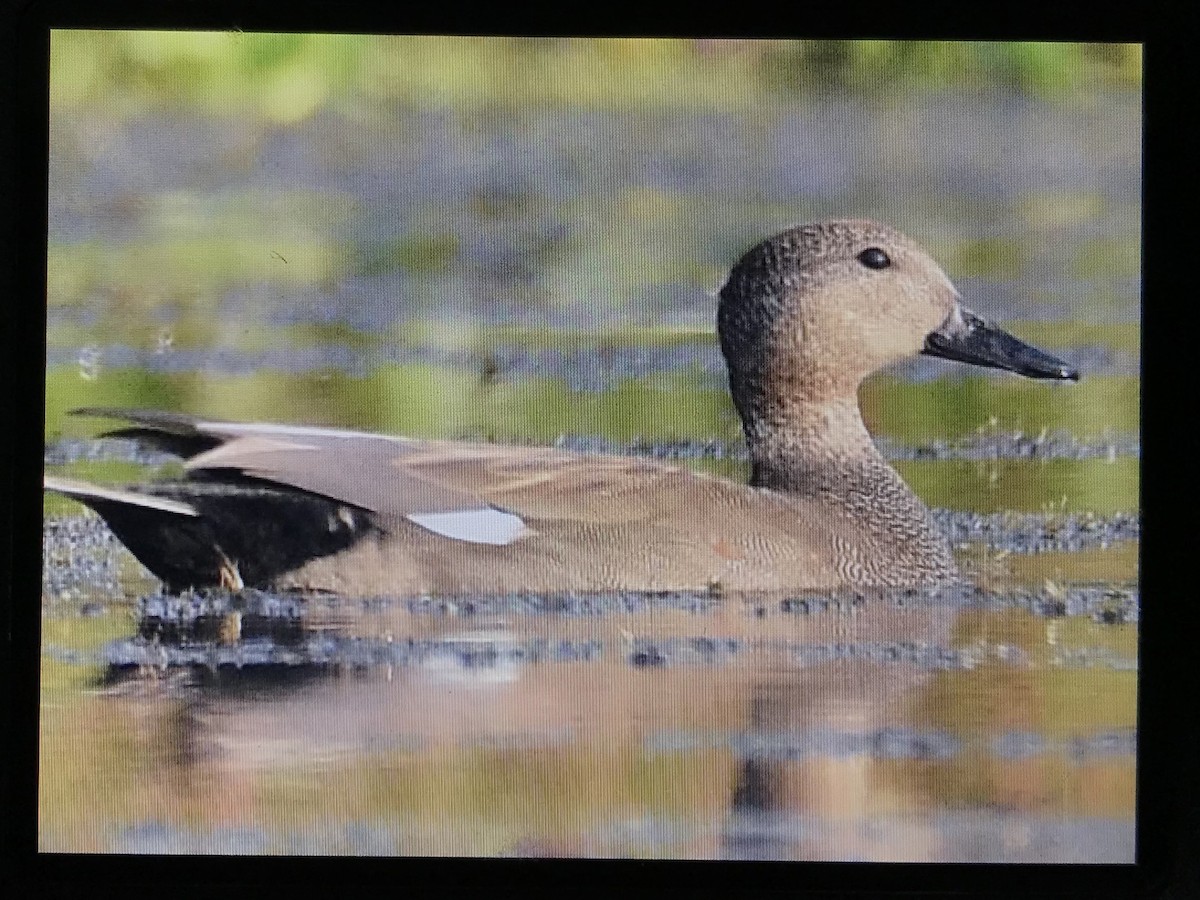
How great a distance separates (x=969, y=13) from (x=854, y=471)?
0.28 meters

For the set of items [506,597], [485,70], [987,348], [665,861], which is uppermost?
[485,70]

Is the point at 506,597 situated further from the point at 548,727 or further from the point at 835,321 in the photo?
the point at 835,321

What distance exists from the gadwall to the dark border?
Answer: 0.24ft

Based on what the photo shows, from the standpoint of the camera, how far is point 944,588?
0.78 m

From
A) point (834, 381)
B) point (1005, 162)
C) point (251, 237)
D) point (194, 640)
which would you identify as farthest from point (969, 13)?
point (194, 640)

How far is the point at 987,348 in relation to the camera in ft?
2.56

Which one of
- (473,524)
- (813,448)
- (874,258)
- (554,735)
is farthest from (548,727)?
(874,258)

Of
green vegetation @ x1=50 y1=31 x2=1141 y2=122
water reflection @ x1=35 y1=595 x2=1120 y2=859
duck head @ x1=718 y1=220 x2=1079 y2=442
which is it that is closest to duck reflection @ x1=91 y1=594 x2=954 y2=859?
water reflection @ x1=35 y1=595 x2=1120 y2=859

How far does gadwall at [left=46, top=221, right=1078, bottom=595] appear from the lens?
0.78 metres

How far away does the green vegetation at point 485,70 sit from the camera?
777mm

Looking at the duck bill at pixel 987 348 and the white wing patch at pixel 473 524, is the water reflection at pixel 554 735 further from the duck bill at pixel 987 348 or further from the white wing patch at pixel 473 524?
the duck bill at pixel 987 348

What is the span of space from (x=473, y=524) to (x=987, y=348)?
32 centimetres

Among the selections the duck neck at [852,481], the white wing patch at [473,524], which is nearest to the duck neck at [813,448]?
the duck neck at [852,481]

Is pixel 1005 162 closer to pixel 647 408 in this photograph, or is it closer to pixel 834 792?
pixel 647 408
